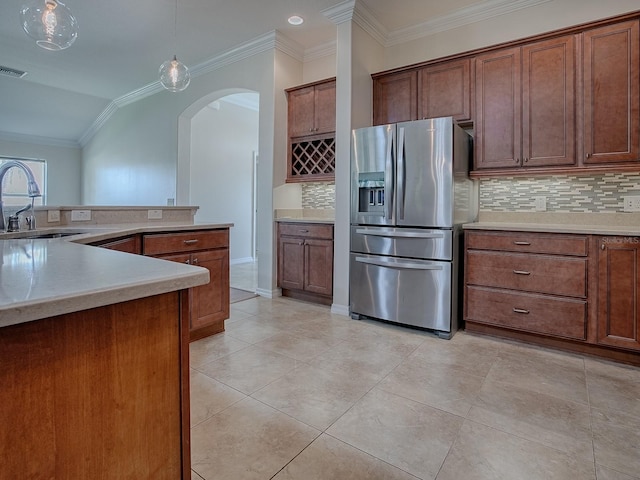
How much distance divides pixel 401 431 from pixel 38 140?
30.2 ft

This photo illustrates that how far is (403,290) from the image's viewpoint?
10.0ft

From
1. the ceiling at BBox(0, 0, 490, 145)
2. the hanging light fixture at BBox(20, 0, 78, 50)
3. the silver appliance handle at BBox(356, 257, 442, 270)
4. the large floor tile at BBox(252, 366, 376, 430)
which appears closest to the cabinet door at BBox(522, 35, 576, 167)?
the ceiling at BBox(0, 0, 490, 145)

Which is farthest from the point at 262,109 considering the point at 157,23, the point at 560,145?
the point at 560,145

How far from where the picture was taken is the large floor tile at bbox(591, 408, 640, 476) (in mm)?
1456

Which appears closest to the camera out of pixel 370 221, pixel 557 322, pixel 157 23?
pixel 557 322

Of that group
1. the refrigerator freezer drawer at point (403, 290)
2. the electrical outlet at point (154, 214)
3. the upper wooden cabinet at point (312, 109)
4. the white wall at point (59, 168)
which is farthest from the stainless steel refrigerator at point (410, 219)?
the white wall at point (59, 168)

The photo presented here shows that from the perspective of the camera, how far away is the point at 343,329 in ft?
10.1

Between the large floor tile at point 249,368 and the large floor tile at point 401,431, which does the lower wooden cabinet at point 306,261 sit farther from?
the large floor tile at point 401,431

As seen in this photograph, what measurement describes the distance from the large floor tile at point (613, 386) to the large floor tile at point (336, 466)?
1268mm

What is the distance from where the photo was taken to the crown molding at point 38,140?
285 inches

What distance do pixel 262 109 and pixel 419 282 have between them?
2.71 m

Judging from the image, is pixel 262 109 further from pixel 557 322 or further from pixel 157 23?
pixel 557 322

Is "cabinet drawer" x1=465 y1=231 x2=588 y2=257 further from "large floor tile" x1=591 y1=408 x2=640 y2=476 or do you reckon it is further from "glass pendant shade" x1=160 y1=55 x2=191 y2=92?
"glass pendant shade" x1=160 y1=55 x2=191 y2=92

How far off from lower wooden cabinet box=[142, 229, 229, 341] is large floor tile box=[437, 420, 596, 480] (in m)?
1.90
